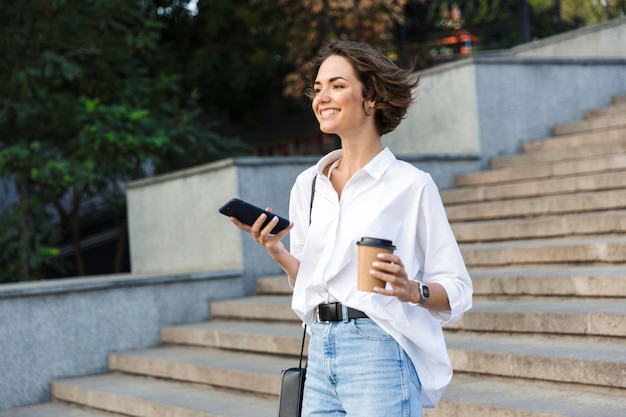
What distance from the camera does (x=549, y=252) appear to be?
22.9ft

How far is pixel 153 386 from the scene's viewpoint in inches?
296

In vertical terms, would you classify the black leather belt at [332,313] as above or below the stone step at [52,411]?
above

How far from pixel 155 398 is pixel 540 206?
11.6 feet

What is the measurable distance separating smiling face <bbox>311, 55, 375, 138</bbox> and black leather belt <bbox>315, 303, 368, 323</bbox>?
0.52 m

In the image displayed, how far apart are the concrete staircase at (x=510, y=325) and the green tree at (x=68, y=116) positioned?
3685 millimetres

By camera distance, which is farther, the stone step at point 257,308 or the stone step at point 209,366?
the stone step at point 257,308

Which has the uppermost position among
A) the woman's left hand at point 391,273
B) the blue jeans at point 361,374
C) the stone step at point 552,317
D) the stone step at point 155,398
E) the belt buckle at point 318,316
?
the woman's left hand at point 391,273

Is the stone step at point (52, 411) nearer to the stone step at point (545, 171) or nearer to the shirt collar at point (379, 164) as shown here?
the stone step at point (545, 171)

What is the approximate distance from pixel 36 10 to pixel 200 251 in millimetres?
4089

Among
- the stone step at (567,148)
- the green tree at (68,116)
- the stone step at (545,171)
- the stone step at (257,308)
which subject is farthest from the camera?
the green tree at (68,116)

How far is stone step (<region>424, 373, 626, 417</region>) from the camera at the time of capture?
463 centimetres

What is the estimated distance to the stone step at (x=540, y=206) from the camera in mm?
7543

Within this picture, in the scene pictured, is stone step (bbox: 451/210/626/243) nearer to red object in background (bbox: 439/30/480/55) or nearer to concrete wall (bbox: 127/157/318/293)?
concrete wall (bbox: 127/157/318/293)

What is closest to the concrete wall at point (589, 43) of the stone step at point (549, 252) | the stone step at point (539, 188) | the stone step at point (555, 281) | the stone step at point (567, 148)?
the stone step at point (567, 148)
